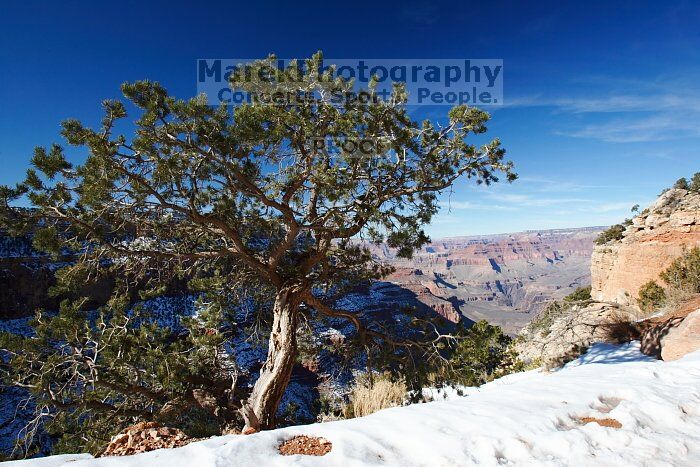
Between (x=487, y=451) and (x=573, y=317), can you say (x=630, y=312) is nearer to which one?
(x=573, y=317)

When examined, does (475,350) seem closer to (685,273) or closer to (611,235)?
(685,273)

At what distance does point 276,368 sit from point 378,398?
177cm

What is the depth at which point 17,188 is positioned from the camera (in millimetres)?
4367

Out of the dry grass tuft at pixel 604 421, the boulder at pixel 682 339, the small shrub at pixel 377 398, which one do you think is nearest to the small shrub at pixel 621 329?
the boulder at pixel 682 339

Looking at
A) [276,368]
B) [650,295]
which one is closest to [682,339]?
[276,368]

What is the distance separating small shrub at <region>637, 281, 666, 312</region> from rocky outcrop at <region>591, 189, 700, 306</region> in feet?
1.31

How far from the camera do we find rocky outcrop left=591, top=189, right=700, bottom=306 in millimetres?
13711

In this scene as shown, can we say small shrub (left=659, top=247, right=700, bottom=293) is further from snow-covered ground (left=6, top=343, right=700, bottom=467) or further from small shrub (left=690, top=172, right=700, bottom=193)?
snow-covered ground (left=6, top=343, right=700, bottom=467)

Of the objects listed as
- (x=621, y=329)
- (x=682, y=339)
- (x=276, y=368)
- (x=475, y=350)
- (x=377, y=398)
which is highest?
(x=682, y=339)

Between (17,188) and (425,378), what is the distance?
23.1 ft

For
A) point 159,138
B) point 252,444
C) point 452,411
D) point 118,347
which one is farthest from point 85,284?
point 452,411

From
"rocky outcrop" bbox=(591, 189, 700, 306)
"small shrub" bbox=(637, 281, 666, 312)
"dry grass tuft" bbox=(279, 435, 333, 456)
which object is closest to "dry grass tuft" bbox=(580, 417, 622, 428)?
"dry grass tuft" bbox=(279, 435, 333, 456)

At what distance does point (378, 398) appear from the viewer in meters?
5.76

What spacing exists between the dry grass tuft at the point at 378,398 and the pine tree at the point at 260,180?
115cm
